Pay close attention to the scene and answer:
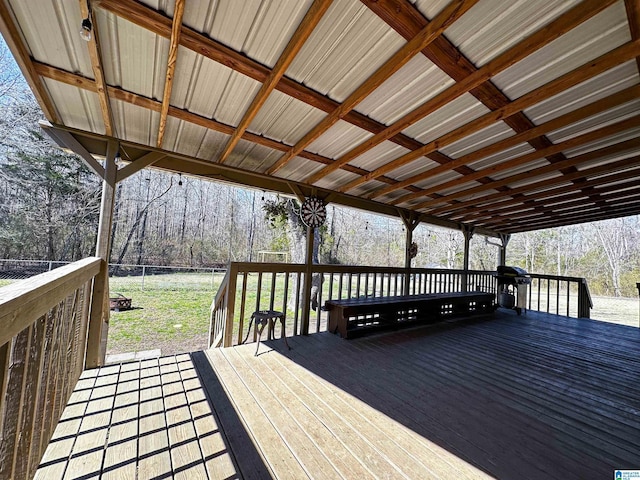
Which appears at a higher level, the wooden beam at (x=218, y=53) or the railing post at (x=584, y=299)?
the wooden beam at (x=218, y=53)

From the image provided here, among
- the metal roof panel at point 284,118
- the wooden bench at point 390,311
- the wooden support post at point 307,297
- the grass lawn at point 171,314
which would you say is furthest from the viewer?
the grass lawn at point 171,314

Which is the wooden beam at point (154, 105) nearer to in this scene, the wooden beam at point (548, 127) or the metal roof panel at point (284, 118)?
the metal roof panel at point (284, 118)

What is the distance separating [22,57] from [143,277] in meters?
9.52

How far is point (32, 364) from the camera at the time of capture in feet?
3.92

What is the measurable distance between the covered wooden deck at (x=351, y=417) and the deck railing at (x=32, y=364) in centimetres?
24

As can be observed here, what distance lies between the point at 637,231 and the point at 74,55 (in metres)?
25.2

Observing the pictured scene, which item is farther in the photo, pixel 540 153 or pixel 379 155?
pixel 379 155

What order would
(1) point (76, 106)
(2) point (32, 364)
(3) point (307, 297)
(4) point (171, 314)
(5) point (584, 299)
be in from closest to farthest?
(2) point (32, 364)
(1) point (76, 106)
(3) point (307, 297)
(5) point (584, 299)
(4) point (171, 314)

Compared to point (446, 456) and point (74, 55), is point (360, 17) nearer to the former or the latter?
point (74, 55)

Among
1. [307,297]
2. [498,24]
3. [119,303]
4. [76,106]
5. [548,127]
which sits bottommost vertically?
[119,303]

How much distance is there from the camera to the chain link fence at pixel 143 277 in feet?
28.7

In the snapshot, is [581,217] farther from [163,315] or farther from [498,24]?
[163,315]

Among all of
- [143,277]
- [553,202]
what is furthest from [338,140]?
[143,277]

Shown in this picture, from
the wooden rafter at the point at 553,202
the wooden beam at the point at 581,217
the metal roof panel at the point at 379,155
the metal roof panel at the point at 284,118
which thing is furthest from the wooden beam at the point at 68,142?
the wooden beam at the point at 581,217
